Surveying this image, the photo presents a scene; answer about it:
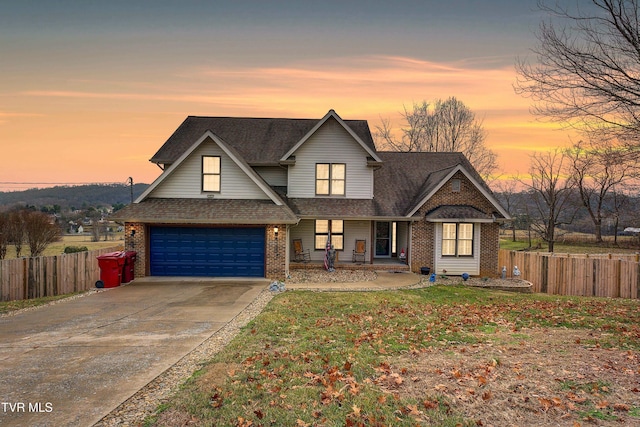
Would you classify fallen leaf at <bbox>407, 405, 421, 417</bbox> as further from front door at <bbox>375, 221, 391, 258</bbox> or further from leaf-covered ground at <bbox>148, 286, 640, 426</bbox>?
front door at <bbox>375, 221, 391, 258</bbox>

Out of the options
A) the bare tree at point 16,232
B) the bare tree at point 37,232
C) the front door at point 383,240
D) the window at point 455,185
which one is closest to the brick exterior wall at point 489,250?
the window at point 455,185

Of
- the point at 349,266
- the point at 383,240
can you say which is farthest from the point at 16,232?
the point at 383,240

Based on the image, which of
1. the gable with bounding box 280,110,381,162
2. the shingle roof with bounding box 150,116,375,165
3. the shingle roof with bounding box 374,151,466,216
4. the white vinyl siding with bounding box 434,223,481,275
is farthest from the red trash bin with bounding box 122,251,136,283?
the white vinyl siding with bounding box 434,223,481,275

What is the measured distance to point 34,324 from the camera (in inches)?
383

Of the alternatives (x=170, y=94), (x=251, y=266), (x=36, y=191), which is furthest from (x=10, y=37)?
(x=36, y=191)

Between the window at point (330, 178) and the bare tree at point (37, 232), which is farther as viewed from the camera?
the bare tree at point (37, 232)

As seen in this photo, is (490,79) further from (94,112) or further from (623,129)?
(94,112)

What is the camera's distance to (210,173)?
695 inches

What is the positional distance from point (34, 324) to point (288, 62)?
2189cm

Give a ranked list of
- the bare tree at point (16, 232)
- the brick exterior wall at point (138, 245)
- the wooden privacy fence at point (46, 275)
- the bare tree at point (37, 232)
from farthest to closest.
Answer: the bare tree at point (37, 232) < the bare tree at point (16, 232) < the brick exterior wall at point (138, 245) < the wooden privacy fence at point (46, 275)

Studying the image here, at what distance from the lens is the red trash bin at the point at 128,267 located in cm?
1596

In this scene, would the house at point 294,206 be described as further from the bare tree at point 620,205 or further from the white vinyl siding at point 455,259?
the bare tree at point 620,205

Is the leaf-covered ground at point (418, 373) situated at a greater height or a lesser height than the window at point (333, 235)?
lesser

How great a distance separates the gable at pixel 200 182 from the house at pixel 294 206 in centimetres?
5
